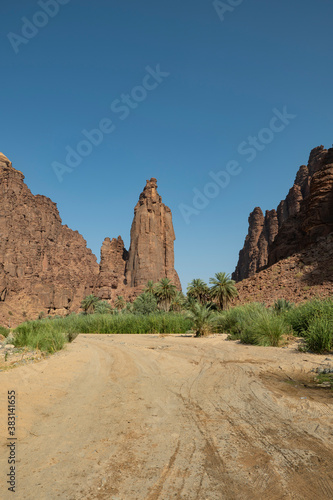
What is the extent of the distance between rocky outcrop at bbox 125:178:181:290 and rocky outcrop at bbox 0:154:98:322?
31.2 meters

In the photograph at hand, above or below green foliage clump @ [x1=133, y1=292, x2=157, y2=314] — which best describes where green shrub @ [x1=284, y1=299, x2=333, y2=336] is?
below

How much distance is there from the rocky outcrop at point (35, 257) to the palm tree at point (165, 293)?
2397 inches

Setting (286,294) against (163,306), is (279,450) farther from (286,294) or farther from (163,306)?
(163,306)

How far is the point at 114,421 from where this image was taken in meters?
3.98

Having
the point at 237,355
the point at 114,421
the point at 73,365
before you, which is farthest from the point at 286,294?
the point at 114,421

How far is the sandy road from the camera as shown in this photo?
7.96 ft

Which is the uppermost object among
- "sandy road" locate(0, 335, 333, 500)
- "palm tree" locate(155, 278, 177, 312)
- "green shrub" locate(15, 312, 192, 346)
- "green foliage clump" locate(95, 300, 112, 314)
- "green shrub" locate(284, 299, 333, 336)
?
"palm tree" locate(155, 278, 177, 312)

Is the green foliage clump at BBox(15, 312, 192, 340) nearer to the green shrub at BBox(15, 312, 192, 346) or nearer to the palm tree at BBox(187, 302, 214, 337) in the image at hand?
the green shrub at BBox(15, 312, 192, 346)

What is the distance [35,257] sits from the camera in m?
117

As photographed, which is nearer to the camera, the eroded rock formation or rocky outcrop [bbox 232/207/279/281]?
the eroded rock formation

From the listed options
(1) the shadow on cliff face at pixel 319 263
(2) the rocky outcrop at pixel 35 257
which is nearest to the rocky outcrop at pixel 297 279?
(1) the shadow on cliff face at pixel 319 263

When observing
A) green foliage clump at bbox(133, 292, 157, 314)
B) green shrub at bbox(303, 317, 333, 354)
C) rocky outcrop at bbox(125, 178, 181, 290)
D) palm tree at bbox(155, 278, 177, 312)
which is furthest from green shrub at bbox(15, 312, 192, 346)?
rocky outcrop at bbox(125, 178, 181, 290)

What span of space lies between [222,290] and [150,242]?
68.0 meters

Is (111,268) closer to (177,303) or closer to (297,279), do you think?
(177,303)
